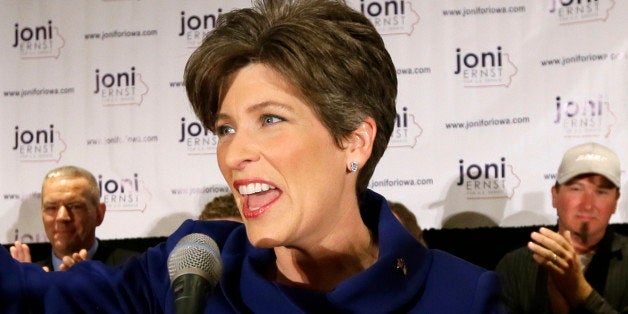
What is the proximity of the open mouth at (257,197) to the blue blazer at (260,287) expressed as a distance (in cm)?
18

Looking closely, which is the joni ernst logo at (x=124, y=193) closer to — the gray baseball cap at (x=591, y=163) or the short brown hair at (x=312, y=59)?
the gray baseball cap at (x=591, y=163)

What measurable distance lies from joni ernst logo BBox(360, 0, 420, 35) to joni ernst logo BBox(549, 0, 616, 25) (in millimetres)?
814

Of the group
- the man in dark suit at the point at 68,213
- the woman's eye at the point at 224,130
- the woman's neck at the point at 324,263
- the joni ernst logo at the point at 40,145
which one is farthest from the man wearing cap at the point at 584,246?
the joni ernst logo at the point at 40,145

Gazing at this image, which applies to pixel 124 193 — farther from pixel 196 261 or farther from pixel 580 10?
pixel 196 261

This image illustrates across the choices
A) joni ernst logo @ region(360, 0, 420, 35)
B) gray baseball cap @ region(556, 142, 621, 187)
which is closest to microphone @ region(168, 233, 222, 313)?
gray baseball cap @ region(556, 142, 621, 187)

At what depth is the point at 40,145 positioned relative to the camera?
17.2 feet

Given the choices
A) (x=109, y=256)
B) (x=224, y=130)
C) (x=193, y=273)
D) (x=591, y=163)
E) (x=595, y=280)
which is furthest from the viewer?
(x=109, y=256)

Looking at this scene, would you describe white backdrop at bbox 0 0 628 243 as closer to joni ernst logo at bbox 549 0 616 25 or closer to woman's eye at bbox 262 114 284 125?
joni ernst logo at bbox 549 0 616 25

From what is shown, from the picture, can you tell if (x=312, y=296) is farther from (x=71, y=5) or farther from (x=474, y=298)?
(x=71, y=5)

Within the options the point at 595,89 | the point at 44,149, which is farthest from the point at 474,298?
the point at 44,149

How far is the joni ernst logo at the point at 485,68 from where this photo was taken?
466 cm

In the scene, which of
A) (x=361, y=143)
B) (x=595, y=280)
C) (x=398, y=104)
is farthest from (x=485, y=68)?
(x=361, y=143)

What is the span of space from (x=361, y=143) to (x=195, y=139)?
3.56 metres

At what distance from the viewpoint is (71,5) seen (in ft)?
17.4
